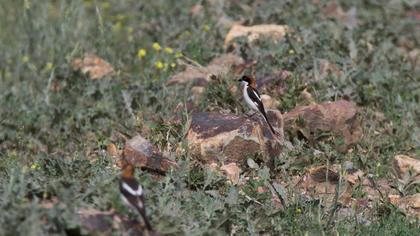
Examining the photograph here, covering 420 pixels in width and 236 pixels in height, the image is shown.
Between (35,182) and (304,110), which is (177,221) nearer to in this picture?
(35,182)

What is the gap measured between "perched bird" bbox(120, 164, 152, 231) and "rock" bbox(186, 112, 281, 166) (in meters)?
2.28

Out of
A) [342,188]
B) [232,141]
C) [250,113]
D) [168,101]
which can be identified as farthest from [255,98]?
[342,188]

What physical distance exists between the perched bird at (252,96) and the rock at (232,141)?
268 mm

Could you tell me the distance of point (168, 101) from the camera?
9.80 meters

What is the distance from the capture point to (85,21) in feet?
40.7

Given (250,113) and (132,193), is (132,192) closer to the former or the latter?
(132,193)

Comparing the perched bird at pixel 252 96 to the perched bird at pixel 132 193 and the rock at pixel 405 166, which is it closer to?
the rock at pixel 405 166

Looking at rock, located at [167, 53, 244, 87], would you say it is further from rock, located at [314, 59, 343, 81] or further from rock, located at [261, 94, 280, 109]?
rock, located at [314, 59, 343, 81]

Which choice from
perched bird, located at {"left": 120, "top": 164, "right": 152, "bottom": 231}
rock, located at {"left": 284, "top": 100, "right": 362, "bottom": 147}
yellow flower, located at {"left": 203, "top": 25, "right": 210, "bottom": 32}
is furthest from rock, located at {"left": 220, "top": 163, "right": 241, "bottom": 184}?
yellow flower, located at {"left": 203, "top": 25, "right": 210, "bottom": 32}

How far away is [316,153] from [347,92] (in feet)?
5.63

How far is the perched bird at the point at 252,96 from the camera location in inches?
340

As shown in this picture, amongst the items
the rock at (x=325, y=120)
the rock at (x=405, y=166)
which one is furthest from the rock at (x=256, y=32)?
the rock at (x=405, y=166)

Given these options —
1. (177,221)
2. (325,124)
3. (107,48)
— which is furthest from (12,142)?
(177,221)

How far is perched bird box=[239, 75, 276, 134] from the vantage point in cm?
863
